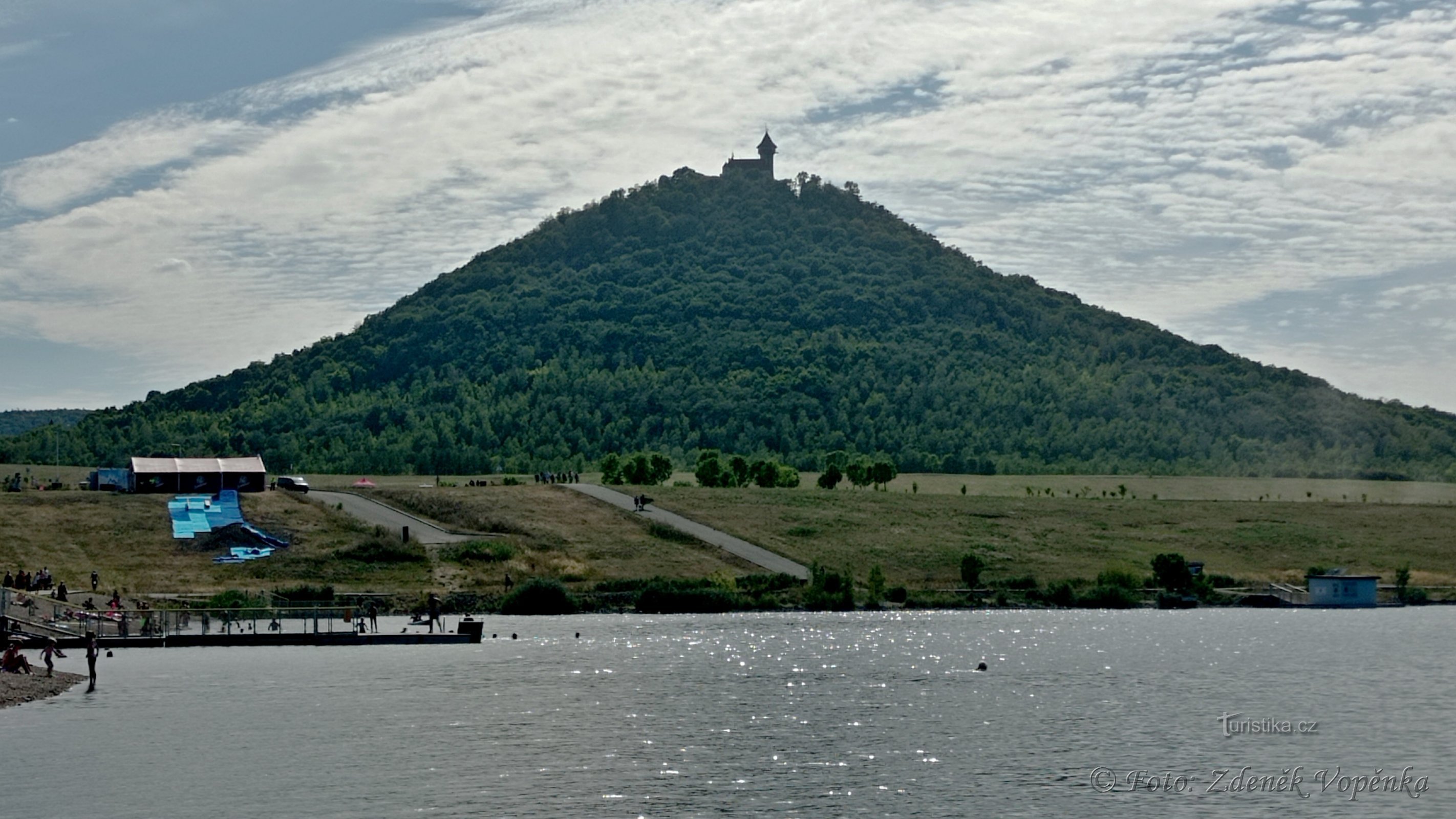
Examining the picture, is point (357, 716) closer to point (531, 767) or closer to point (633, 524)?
point (531, 767)

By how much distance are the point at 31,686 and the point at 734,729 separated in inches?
1100

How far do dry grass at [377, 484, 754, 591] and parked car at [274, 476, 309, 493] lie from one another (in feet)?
23.1

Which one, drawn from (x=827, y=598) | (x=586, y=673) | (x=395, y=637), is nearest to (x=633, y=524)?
(x=827, y=598)

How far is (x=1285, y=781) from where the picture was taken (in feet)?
134

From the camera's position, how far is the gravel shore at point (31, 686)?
57.3 meters

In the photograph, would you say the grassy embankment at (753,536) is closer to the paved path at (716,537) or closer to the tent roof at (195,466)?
the paved path at (716,537)

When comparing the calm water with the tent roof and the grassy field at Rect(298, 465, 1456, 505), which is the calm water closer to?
the tent roof

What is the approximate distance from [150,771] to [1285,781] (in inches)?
1163

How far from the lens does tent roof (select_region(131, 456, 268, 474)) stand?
5192 inches

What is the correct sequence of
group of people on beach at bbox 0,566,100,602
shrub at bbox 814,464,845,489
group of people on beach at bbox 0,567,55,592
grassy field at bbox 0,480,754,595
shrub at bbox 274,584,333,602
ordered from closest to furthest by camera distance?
1. group of people on beach at bbox 0,566,100,602
2. group of people on beach at bbox 0,567,55,592
3. shrub at bbox 274,584,333,602
4. grassy field at bbox 0,480,754,595
5. shrub at bbox 814,464,845,489

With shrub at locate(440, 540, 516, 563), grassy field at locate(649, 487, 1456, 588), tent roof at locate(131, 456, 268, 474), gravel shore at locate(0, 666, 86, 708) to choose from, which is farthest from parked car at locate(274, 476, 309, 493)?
gravel shore at locate(0, 666, 86, 708)

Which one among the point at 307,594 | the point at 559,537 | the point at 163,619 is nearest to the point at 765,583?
the point at 559,537

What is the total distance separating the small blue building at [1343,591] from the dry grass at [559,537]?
40.9 m

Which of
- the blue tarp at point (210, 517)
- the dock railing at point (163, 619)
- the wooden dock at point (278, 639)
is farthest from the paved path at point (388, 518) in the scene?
the wooden dock at point (278, 639)
